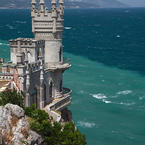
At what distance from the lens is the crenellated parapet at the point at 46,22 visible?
163ft

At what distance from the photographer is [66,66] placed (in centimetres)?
5100

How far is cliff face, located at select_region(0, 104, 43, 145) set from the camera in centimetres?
3225

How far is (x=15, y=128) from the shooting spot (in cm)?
3331

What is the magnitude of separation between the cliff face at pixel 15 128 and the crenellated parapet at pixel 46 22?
17628mm

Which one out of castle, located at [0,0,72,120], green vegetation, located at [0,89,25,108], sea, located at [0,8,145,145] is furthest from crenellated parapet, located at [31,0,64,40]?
sea, located at [0,8,145,145]

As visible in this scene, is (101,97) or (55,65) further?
(101,97)

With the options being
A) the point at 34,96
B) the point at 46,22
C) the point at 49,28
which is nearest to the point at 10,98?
the point at 34,96

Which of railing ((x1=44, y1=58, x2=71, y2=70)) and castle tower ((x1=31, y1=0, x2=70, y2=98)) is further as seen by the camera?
castle tower ((x1=31, y1=0, x2=70, y2=98))

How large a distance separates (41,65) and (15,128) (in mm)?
13838

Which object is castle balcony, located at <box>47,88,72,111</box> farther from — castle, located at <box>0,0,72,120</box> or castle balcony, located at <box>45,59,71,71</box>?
castle balcony, located at <box>45,59,71,71</box>

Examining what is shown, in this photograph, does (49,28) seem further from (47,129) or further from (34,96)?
(47,129)

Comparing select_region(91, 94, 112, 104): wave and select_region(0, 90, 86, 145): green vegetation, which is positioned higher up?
select_region(0, 90, 86, 145): green vegetation

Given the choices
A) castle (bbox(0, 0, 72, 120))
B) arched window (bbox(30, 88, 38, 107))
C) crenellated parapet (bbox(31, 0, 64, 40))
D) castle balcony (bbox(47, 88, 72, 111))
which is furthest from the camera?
crenellated parapet (bbox(31, 0, 64, 40))

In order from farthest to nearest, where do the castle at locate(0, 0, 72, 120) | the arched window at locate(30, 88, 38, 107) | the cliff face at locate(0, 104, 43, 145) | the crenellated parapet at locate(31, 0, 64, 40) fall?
the crenellated parapet at locate(31, 0, 64, 40)
the arched window at locate(30, 88, 38, 107)
the castle at locate(0, 0, 72, 120)
the cliff face at locate(0, 104, 43, 145)
